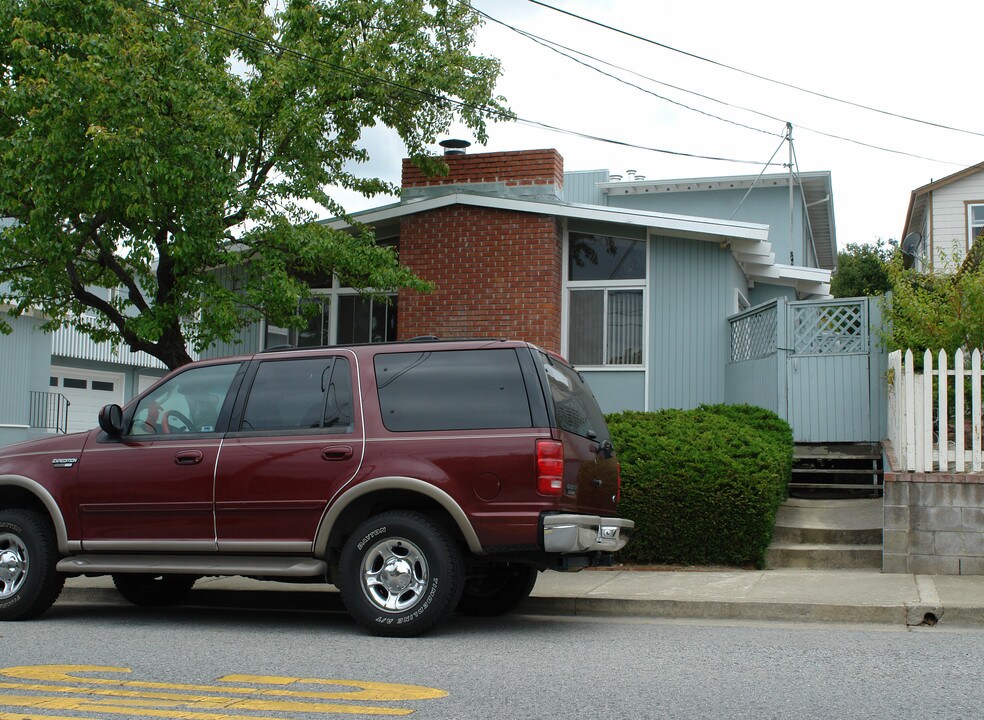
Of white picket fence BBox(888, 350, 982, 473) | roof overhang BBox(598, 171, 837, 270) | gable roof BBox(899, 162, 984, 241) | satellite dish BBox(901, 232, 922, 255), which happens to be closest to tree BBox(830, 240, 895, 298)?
gable roof BBox(899, 162, 984, 241)

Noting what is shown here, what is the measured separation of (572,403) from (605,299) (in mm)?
8477

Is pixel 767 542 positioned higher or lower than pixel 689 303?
lower

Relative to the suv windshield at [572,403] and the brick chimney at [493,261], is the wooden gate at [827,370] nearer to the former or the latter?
the brick chimney at [493,261]

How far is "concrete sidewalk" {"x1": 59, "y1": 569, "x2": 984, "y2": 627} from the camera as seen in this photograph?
805 cm

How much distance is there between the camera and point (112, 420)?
8.09m

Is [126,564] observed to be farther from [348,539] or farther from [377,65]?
[377,65]

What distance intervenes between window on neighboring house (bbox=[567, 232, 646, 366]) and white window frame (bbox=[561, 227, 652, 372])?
0.01m

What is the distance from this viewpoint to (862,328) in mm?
13688

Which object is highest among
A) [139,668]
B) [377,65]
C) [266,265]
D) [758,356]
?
[377,65]

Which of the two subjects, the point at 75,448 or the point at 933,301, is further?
the point at 933,301

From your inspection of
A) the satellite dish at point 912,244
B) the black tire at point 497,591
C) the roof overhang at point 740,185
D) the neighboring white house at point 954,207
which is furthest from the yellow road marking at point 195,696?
the neighboring white house at point 954,207

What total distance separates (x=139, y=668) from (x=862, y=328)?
406 inches

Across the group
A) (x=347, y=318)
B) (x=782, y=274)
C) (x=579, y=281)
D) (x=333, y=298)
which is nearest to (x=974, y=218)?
(x=782, y=274)

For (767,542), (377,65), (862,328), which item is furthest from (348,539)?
(377,65)
